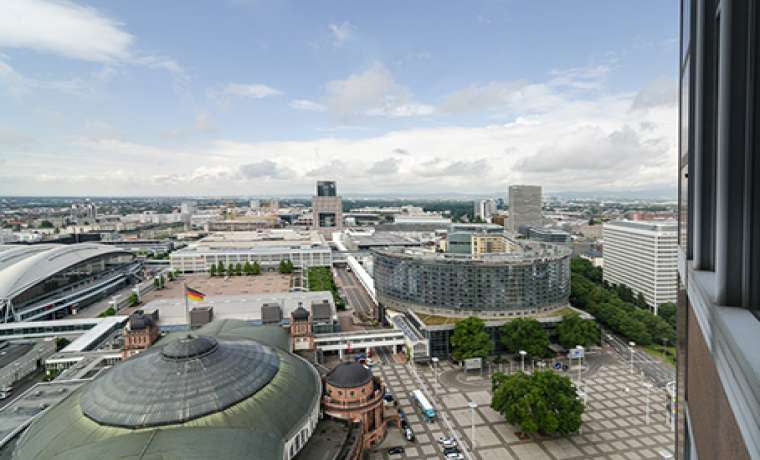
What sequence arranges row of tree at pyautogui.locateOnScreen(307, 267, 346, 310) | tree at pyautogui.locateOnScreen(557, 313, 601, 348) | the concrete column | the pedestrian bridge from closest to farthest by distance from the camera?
the concrete column → tree at pyautogui.locateOnScreen(557, 313, 601, 348) → the pedestrian bridge → row of tree at pyautogui.locateOnScreen(307, 267, 346, 310)

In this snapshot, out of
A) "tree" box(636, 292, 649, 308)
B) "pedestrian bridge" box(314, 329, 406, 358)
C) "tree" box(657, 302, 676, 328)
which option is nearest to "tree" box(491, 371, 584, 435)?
"pedestrian bridge" box(314, 329, 406, 358)

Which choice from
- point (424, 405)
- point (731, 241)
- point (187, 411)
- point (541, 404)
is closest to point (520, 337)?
point (541, 404)

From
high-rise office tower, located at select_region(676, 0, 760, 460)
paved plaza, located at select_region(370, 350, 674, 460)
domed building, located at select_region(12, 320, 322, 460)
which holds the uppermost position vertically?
high-rise office tower, located at select_region(676, 0, 760, 460)

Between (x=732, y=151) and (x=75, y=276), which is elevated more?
(x=732, y=151)

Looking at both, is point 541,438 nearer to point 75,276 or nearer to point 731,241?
point 731,241

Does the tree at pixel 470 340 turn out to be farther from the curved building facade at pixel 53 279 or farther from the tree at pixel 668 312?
the curved building facade at pixel 53 279

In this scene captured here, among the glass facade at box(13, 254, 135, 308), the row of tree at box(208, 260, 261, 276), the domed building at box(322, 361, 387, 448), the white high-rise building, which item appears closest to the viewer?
the domed building at box(322, 361, 387, 448)

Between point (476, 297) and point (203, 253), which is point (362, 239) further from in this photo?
point (476, 297)

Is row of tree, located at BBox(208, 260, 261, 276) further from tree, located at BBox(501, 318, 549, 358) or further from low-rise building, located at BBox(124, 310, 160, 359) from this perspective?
tree, located at BBox(501, 318, 549, 358)
